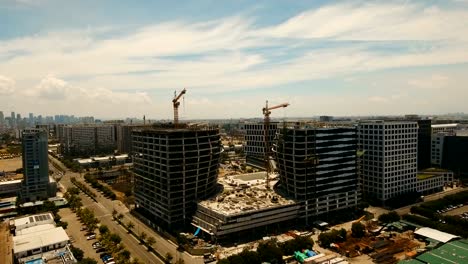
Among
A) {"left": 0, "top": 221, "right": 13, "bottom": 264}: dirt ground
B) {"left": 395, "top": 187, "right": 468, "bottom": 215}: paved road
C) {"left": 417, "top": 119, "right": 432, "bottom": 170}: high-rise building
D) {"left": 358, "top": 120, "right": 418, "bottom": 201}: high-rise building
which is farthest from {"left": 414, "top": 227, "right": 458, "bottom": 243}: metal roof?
{"left": 0, "top": 221, "right": 13, "bottom": 264}: dirt ground

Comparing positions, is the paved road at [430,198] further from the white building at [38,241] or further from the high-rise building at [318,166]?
the white building at [38,241]

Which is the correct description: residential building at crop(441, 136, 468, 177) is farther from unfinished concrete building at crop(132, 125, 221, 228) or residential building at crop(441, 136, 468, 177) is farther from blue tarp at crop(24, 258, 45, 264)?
blue tarp at crop(24, 258, 45, 264)

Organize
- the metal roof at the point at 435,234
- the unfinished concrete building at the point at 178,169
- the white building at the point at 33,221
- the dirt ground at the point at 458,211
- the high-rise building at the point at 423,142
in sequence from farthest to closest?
1. the high-rise building at the point at 423,142
2. the dirt ground at the point at 458,211
3. the white building at the point at 33,221
4. the unfinished concrete building at the point at 178,169
5. the metal roof at the point at 435,234

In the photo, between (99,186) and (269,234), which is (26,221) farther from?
(269,234)

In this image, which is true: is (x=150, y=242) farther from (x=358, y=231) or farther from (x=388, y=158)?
(x=388, y=158)

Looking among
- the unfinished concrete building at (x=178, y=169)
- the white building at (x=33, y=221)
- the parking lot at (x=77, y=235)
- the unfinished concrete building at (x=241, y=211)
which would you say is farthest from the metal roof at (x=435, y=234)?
the white building at (x=33, y=221)

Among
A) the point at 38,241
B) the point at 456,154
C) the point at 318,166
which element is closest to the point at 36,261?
the point at 38,241
